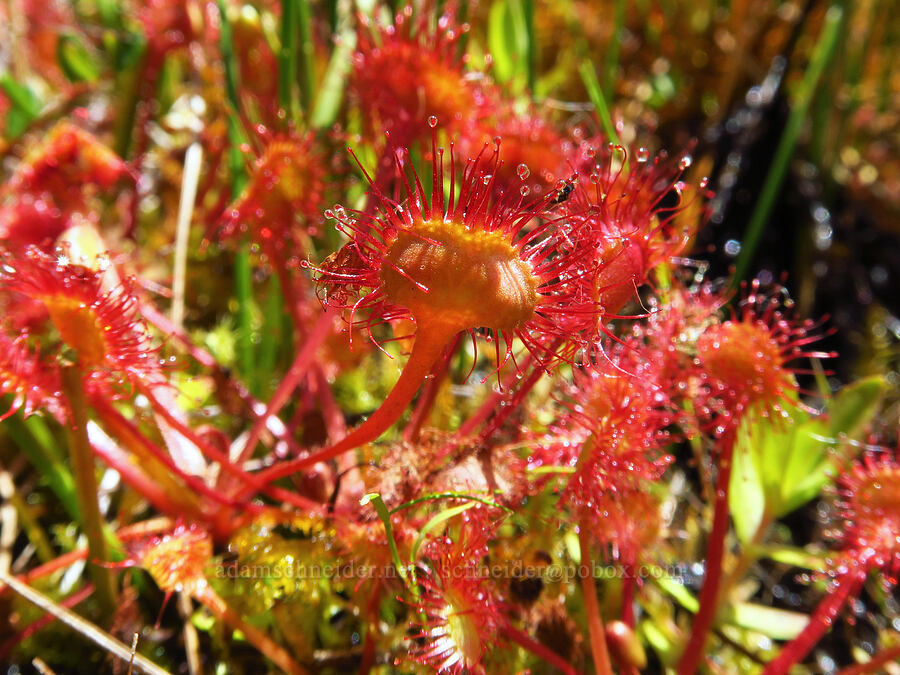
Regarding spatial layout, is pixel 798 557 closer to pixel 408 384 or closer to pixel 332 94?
pixel 408 384

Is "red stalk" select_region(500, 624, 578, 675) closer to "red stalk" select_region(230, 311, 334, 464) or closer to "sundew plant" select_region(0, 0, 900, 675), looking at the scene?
"sundew plant" select_region(0, 0, 900, 675)

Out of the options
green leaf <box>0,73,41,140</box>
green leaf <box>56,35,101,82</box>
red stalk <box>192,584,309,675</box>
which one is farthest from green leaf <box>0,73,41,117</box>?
red stalk <box>192,584,309,675</box>

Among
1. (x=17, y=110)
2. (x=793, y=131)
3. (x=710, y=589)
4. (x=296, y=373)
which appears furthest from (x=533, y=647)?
(x=17, y=110)

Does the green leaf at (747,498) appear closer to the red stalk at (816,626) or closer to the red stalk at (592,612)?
the red stalk at (816,626)

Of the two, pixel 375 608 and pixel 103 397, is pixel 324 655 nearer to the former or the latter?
pixel 375 608

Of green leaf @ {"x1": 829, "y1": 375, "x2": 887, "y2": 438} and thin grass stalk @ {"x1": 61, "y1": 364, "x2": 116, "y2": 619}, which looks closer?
thin grass stalk @ {"x1": 61, "y1": 364, "x2": 116, "y2": 619}

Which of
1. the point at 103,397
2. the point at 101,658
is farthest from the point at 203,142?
the point at 101,658
